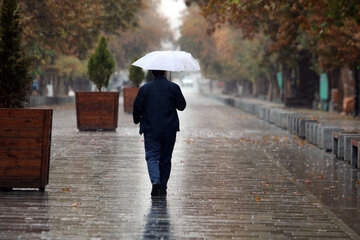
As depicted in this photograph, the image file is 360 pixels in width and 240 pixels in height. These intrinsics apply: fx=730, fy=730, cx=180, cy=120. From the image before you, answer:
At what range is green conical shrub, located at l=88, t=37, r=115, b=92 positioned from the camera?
2161cm

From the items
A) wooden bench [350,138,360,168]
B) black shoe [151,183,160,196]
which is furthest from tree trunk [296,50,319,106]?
black shoe [151,183,160,196]

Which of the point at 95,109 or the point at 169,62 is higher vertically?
the point at 169,62

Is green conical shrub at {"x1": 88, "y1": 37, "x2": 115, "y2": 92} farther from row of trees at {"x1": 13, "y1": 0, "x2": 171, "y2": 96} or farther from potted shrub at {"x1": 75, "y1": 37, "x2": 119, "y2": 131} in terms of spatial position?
row of trees at {"x1": 13, "y1": 0, "x2": 171, "y2": 96}

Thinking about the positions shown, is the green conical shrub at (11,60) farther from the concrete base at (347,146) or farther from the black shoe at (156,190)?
the concrete base at (347,146)

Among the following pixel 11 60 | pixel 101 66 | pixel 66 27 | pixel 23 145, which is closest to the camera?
pixel 23 145

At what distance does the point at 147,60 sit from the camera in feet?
30.0

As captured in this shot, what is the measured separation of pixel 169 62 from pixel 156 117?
0.71 metres

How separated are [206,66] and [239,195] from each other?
64463 mm

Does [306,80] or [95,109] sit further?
[306,80]

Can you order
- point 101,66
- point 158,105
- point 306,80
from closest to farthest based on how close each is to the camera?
point 158,105 < point 101,66 < point 306,80

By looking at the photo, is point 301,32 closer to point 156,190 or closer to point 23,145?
point 156,190

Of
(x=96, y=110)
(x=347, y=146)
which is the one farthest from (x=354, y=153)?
(x=96, y=110)

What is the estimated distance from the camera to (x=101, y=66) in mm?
21688

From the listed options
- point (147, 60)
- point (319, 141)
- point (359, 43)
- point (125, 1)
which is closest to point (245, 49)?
point (125, 1)
